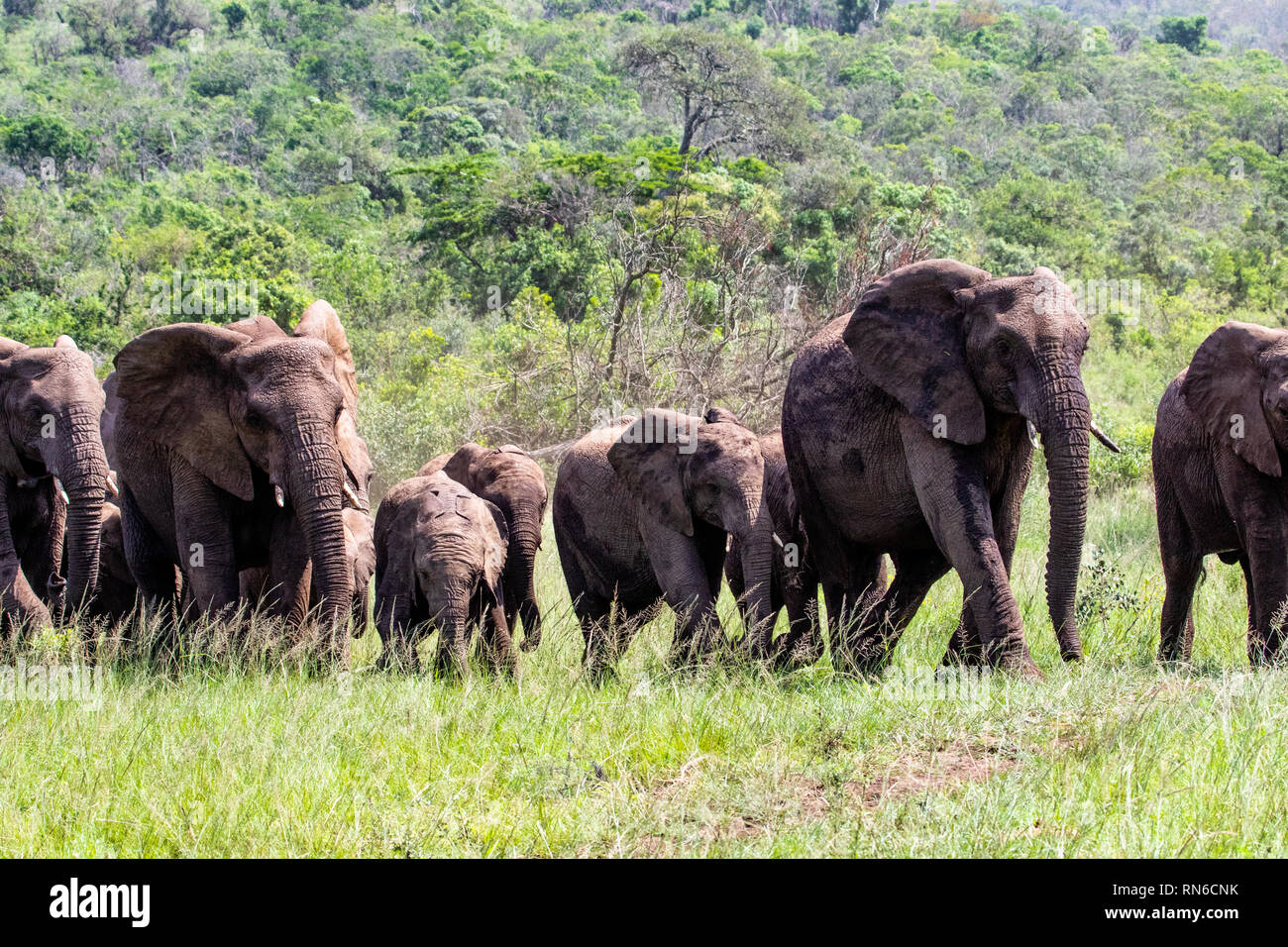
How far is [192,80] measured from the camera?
7031 cm

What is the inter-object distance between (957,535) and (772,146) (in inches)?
1599

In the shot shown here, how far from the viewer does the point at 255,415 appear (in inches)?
307

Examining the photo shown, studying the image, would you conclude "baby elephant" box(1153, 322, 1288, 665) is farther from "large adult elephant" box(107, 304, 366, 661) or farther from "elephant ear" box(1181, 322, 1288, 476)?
"large adult elephant" box(107, 304, 366, 661)

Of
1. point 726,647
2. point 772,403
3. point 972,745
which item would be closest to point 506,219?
point 772,403

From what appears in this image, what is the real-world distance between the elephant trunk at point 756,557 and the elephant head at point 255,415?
82.6 inches

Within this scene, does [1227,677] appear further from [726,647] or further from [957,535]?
[726,647]

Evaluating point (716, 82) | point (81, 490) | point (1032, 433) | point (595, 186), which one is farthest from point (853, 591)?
point (716, 82)

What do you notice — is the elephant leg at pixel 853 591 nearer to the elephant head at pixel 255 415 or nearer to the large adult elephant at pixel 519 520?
the large adult elephant at pixel 519 520

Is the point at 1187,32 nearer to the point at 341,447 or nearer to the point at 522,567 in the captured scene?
the point at 522,567

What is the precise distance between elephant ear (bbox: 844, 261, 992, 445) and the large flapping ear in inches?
121

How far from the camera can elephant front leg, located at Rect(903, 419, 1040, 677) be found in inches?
268

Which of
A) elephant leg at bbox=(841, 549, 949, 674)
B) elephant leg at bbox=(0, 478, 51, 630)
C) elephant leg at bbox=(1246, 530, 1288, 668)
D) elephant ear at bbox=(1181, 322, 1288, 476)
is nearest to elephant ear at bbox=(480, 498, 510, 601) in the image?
elephant leg at bbox=(841, 549, 949, 674)

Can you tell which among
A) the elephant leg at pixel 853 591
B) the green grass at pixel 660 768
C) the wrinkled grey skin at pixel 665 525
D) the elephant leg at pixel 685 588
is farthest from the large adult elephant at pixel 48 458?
the elephant leg at pixel 853 591

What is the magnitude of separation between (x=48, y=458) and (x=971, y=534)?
5.30 meters
